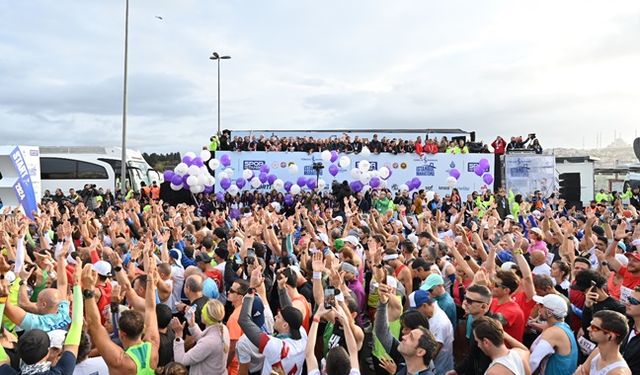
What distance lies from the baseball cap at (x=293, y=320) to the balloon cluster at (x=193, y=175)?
1455cm

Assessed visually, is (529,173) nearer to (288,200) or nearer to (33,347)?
(288,200)

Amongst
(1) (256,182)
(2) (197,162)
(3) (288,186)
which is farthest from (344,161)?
(2) (197,162)

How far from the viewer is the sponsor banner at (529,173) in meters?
19.5

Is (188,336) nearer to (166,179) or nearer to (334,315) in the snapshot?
(334,315)

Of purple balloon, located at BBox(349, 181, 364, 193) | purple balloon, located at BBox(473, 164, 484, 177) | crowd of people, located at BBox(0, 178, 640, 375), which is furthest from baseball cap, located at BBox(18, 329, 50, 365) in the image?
purple balloon, located at BBox(473, 164, 484, 177)

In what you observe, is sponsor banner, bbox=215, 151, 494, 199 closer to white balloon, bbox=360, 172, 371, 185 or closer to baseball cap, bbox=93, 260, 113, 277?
white balloon, bbox=360, 172, 371, 185

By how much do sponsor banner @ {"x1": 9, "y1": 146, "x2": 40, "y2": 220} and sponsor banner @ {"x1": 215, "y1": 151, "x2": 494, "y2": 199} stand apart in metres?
6.29

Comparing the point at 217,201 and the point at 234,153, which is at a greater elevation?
the point at 234,153

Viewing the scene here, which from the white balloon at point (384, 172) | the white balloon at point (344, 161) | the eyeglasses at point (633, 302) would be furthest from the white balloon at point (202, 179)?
the eyeglasses at point (633, 302)

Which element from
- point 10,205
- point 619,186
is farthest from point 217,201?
point 619,186

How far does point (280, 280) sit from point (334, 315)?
1028 millimetres

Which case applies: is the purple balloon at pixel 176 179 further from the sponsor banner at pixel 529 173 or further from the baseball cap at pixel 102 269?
the baseball cap at pixel 102 269

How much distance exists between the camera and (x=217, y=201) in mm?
18297

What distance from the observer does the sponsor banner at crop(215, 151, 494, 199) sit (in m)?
19.3
